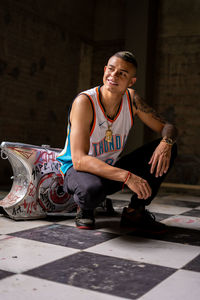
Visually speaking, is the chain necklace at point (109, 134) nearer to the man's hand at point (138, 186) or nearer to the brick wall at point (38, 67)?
the man's hand at point (138, 186)

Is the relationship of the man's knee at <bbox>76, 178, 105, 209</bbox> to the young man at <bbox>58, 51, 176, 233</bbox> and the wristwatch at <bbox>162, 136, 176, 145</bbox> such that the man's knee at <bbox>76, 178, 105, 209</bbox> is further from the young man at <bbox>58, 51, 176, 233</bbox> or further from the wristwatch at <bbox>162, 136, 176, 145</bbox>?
the wristwatch at <bbox>162, 136, 176, 145</bbox>

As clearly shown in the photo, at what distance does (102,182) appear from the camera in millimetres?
2090

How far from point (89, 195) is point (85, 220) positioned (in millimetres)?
240

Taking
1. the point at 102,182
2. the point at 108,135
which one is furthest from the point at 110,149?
the point at 102,182

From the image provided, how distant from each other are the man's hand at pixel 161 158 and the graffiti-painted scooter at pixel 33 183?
26.8 inches

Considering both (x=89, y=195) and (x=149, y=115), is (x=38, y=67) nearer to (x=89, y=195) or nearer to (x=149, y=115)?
(x=149, y=115)

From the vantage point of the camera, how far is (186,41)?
6004 mm

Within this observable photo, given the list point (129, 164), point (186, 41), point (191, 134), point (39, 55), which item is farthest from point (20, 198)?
point (186, 41)

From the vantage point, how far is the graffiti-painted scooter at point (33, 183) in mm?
2420

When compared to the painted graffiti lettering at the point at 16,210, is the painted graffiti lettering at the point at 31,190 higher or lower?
higher

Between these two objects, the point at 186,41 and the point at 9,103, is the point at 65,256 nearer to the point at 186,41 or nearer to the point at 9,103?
the point at 9,103

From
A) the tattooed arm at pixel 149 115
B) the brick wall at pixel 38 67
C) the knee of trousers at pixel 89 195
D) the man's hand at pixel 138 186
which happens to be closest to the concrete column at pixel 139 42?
the brick wall at pixel 38 67

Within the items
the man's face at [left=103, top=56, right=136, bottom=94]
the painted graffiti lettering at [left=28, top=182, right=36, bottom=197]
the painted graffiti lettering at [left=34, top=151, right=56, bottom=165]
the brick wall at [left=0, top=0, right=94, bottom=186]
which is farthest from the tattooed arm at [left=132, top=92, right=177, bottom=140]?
the brick wall at [left=0, top=0, right=94, bottom=186]

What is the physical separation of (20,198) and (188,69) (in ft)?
14.2
